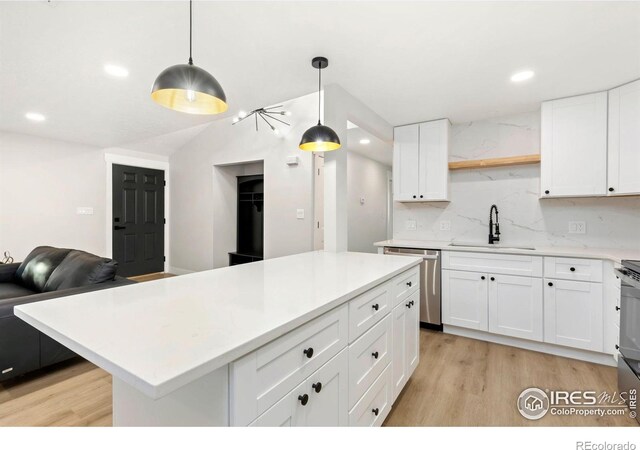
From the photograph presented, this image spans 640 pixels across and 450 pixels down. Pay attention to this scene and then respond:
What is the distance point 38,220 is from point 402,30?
216 inches

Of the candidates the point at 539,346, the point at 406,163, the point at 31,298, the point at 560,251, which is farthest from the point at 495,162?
the point at 31,298

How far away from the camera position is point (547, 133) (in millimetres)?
2777

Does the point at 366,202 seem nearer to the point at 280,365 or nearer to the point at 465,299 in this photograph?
the point at 465,299

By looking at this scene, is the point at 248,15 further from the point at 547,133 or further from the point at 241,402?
the point at 547,133

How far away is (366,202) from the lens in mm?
5727

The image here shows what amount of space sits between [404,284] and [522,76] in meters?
1.92

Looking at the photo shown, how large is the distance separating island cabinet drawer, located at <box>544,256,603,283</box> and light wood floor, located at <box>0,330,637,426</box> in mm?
717

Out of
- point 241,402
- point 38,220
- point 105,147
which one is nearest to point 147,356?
point 241,402

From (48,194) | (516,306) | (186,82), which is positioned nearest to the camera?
(186,82)

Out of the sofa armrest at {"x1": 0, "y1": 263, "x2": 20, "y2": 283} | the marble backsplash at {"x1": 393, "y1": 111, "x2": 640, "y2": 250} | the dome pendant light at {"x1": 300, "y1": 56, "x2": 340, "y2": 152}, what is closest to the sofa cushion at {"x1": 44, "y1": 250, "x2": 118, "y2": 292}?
the sofa armrest at {"x1": 0, "y1": 263, "x2": 20, "y2": 283}

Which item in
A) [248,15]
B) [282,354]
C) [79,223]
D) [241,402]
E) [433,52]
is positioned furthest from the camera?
[79,223]

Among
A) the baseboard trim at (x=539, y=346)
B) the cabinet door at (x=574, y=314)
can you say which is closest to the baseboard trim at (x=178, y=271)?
the baseboard trim at (x=539, y=346)

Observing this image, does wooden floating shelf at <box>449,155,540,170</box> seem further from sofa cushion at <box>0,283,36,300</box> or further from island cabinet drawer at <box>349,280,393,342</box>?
sofa cushion at <box>0,283,36,300</box>

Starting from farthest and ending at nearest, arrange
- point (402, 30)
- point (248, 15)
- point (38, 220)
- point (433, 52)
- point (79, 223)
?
point (79, 223) < point (38, 220) < point (433, 52) < point (402, 30) < point (248, 15)
